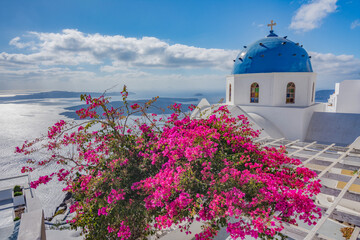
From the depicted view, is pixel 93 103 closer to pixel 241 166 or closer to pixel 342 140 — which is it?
pixel 241 166

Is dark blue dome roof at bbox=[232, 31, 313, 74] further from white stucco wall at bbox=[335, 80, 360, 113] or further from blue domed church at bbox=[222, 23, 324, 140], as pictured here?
white stucco wall at bbox=[335, 80, 360, 113]

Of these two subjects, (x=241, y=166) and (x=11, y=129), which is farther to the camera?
(x=11, y=129)

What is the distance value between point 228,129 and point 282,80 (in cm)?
1022

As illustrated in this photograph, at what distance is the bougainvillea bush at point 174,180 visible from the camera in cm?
239

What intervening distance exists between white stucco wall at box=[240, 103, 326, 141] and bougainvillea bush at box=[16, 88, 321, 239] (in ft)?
31.3

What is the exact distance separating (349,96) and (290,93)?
10653mm

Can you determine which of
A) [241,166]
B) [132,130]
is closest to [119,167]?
[132,130]

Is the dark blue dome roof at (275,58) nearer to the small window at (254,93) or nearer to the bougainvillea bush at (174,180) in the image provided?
the small window at (254,93)

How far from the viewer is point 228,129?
3.41m

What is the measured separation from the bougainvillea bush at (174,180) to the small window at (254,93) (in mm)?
9787

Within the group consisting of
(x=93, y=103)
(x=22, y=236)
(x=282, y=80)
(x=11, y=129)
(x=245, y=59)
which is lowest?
(x=11, y=129)

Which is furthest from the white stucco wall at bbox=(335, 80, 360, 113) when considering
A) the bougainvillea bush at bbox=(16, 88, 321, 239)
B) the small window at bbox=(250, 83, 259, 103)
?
the bougainvillea bush at bbox=(16, 88, 321, 239)

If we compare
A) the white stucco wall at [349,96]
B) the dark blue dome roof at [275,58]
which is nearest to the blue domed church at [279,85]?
the dark blue dome roof at [275,58]

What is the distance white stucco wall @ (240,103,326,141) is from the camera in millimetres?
11633
